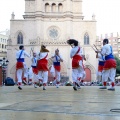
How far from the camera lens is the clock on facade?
165ft

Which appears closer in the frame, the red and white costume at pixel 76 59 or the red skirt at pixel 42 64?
the red and white costume at pixel 76 59

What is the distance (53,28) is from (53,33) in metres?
0.87

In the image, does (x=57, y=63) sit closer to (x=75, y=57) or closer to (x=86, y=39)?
(x=75, y=57)

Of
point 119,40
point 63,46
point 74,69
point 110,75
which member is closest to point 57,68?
point 74,69

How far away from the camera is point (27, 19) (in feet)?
165

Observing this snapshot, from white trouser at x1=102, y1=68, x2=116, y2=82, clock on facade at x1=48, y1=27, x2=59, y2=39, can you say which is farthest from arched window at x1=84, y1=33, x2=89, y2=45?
white trouser at x1=102, y1=68, x2=116, y2=82

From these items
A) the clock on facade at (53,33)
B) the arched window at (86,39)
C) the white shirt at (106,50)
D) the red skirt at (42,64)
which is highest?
the clock on facade at (53,33)

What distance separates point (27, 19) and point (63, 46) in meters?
7.91

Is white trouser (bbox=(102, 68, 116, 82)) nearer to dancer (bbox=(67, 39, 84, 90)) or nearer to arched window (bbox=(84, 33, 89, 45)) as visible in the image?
dancer (bbox=(67, 39, 84, 90))

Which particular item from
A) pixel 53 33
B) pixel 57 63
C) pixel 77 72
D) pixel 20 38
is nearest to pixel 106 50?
pixel 77 72

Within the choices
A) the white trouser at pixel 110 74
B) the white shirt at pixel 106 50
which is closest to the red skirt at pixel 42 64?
the white trouser at pixel 110 74

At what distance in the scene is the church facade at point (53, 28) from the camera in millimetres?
48925

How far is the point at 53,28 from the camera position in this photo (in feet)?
165

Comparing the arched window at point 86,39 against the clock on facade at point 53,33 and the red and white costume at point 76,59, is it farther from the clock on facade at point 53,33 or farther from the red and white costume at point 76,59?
the red and white costume at point 76,59
